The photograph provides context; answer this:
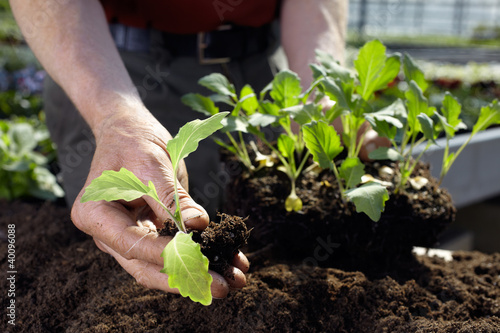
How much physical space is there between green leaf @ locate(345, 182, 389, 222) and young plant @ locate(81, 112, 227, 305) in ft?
1.04

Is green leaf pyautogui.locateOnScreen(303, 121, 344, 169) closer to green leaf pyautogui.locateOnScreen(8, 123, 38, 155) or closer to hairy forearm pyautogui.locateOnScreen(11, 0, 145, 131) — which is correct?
hairy forearm pyautogui.locateOnScreen(11, 0, 145, 131)

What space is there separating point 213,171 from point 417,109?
109cm

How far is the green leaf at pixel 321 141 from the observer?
990 mm

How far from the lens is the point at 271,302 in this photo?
3.07ft

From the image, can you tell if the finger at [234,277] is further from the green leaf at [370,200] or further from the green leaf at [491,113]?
the green leaf at [491,113]

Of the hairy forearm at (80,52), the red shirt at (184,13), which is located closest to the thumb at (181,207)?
the hairy forearm at (80,52)

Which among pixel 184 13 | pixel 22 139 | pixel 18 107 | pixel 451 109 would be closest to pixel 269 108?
pixel 451 109

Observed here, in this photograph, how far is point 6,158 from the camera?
2.03m

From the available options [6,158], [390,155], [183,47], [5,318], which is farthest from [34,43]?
[390,155]

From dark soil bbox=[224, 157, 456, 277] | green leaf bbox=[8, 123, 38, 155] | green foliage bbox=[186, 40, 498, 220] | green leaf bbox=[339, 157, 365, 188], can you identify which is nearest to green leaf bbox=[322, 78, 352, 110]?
green foliage bbox=[186, 40, 498, 220]

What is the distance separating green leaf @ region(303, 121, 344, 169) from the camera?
990 mm

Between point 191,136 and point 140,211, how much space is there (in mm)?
290

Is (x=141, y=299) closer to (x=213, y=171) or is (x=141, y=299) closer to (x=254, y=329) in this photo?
(x=254, y=329)

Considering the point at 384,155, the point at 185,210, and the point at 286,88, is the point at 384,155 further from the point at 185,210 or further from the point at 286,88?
the point at 185,210
